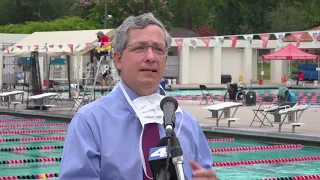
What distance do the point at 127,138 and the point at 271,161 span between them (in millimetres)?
10338

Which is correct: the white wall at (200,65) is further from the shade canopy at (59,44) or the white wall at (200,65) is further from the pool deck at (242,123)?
the shade canopy at (59,44)

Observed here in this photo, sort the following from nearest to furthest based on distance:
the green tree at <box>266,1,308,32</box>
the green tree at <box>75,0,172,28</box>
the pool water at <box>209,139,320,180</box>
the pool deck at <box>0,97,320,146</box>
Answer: the pool water at <box>209,139,320,180</box> → the pool deck at <box>0,97,320,146</box> → the green tree at <box>75,0,172,28</box> → the green tree at <box>266,1,308,32</box>

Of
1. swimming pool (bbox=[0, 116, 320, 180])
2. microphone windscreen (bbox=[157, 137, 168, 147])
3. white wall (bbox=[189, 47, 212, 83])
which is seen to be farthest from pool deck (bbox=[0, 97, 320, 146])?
white wall (bbox=[189, 47, 212, 83])

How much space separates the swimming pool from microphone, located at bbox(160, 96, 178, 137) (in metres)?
8.00

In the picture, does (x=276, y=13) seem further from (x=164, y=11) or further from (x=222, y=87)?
(x=222, y=87)

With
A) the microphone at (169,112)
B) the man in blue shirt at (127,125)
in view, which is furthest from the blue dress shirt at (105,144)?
the microphone at (169,112)

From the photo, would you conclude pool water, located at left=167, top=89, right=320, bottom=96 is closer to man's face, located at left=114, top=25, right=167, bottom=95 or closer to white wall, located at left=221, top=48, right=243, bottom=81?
white wall, located at left=221, top=48, right=243, bottom=81

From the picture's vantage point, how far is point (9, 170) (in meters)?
11.8

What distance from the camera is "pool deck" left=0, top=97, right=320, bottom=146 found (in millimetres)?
15750

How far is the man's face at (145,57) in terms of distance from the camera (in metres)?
2.88

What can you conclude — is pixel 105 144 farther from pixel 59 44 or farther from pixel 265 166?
pixel 59 44

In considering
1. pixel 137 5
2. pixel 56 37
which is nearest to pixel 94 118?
pixel 56 37

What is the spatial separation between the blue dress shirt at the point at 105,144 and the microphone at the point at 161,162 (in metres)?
0.09

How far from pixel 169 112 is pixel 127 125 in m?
0.20
